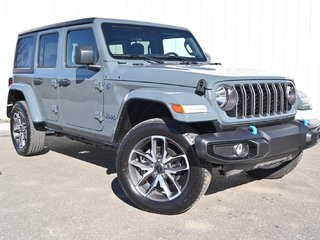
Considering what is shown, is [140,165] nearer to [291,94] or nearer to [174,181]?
[174,181]

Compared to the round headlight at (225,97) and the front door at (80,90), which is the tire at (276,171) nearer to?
the round headlight at (225,97)

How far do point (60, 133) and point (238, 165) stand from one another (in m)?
2.86

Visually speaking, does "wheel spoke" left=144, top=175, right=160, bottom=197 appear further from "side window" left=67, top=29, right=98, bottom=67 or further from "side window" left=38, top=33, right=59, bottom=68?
"side window" left=38, top=33, right=59, bottom=68

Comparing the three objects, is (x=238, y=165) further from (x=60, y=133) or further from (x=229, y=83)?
(x=60, y=133)

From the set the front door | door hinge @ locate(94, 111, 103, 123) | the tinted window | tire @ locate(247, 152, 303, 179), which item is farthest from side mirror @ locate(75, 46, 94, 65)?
tire @ locate(247, 152, 303, 179)

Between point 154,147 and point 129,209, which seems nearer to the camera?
point 154,147

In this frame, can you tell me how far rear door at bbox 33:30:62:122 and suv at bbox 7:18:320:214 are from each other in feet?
0.05

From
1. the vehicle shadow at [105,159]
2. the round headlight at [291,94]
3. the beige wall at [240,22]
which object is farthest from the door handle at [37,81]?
the beige wall at [240,22]

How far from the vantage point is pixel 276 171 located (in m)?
4.91

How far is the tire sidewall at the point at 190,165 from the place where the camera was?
3.56 metres

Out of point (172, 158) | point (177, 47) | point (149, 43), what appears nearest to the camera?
point (172, 158)

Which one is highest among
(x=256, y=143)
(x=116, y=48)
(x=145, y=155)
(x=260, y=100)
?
(x=116, y=48)

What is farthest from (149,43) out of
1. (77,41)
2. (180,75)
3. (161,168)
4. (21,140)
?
(21,140)

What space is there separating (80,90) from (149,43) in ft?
3.38
